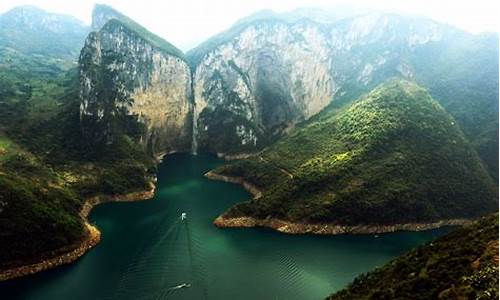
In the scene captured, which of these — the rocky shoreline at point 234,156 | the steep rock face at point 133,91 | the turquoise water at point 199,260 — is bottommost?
the turquoise water at point 199,260

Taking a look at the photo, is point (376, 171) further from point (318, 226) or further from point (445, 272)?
point (445, 272)

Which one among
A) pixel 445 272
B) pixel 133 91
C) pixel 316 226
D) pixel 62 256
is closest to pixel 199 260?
pixel 62 256

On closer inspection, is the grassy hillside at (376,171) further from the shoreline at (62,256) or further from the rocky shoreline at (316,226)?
the shoreline at (62,256)

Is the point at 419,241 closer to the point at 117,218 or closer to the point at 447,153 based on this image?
the point at 447,153

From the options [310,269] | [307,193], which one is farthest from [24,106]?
Answer: [310,269]

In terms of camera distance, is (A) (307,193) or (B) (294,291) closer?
(B) (294,291)

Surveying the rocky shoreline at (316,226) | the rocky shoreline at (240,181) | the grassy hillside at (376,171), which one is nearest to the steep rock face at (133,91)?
the rocky shoreline at (240,181)
